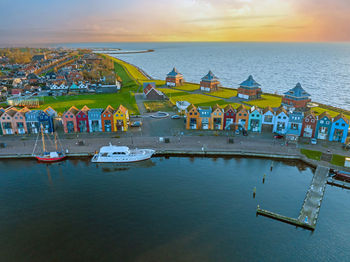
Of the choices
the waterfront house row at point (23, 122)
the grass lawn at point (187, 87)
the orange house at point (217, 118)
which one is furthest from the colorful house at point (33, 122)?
the grass lawn at point (187, 87)

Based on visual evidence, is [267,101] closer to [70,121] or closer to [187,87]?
[187,87]

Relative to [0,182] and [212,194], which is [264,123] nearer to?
[212,194]

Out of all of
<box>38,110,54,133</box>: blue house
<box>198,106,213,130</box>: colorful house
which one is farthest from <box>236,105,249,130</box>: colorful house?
<box>38,110,54,133</box>: blue house

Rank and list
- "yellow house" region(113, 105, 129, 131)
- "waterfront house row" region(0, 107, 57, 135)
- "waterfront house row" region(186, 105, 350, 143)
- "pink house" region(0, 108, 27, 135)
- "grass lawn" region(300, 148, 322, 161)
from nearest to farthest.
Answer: "grass lawn" region(300, 148, 322, 161) < "waterfront house row" region(186, 105, 350, 143) < "pink house" region(0, 108, 27, 135) < "waterfront house row" region(0, 107, 57, 135) < "yellow house" region(113, 105, 129, 131)

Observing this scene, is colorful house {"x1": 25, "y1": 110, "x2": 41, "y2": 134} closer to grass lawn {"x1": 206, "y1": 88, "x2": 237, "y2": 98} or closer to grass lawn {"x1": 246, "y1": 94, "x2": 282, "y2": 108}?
grass lawn {"x1": 246, "y1": 94, "x2": 282, "y2": 108}

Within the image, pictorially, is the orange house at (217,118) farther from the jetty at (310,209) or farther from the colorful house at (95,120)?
the colorful house at (95,120)

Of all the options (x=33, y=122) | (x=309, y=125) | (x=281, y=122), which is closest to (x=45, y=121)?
(x=33, y=122)
